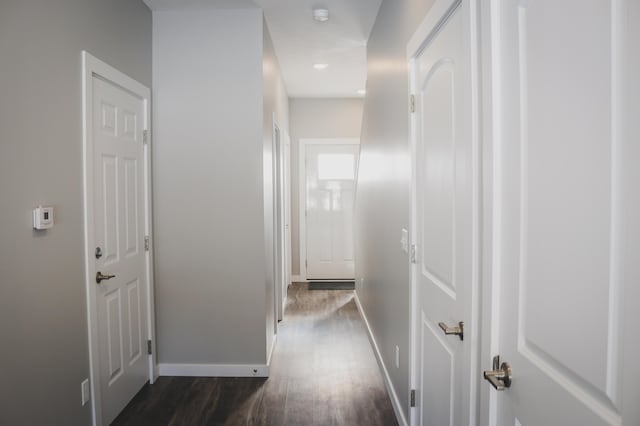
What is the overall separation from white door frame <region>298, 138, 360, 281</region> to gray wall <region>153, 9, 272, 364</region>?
9.94 ft

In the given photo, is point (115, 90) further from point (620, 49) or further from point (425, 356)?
point (620, 49)

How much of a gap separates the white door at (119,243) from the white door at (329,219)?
3.42 m

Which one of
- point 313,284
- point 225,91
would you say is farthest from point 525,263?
point 313,284

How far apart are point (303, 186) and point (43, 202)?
14.4ft

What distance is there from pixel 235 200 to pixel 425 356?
1730 mm

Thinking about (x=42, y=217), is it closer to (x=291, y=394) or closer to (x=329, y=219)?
(x=291, y=394)

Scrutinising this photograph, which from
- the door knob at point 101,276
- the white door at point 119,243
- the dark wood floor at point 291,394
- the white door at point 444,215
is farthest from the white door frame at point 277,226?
the white door at point 444,215

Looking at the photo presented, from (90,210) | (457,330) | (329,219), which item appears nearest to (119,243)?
(90,210)

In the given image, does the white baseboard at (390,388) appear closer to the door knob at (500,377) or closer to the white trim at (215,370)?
the white trim at (215,370)

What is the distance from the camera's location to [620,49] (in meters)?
0.63

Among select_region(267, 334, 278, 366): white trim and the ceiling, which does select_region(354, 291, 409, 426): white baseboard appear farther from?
the ceiling

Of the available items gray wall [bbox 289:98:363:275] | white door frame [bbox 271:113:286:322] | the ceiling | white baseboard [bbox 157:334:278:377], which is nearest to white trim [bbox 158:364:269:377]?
white baseboard [bbox 157:334:278:377]

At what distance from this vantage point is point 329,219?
240 inches

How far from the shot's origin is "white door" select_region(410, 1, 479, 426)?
1.24 meters
